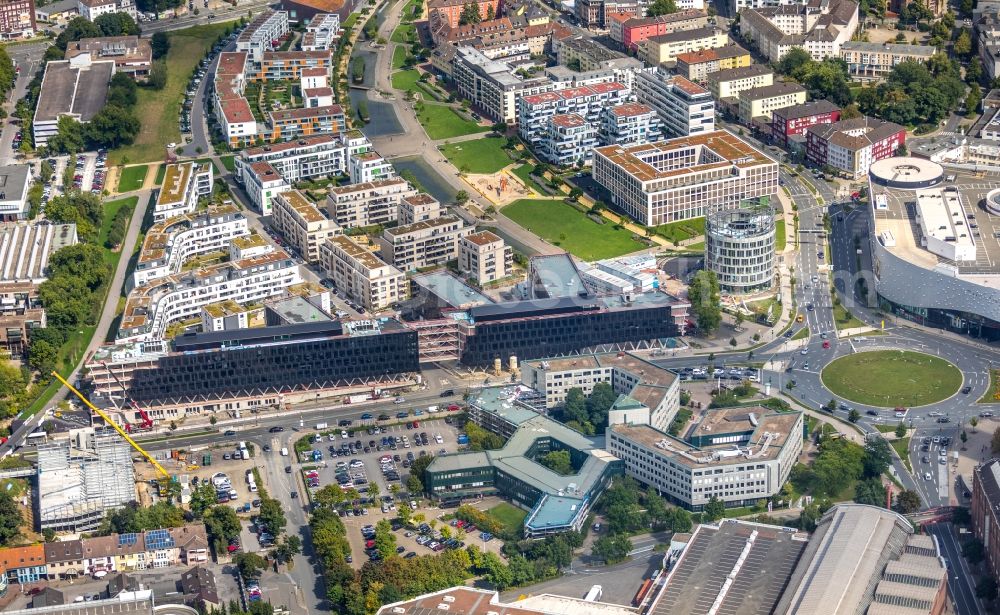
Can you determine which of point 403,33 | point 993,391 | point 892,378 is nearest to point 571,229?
point 892,378

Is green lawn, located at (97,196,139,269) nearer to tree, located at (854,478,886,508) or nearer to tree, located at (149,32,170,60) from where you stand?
tree, located at (149,32,170,60)

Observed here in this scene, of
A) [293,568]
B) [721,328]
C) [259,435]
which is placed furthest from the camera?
[721,328]

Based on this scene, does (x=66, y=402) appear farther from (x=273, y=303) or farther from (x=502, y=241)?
(x=502, y=241)

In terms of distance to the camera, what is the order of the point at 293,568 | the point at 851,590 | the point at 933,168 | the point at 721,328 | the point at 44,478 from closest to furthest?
the point at 851,590 → the point at 293,568 → the point at 44,478 → the point at 721,328 → the point at 933,168

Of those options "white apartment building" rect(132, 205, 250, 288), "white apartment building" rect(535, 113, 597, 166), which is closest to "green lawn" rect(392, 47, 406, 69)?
"white apartment building" rect(535, 113, 597, 166)

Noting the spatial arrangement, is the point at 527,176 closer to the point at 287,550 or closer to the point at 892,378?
the point at 892,378

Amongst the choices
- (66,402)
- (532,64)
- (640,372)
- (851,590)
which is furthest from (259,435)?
(532,64)
